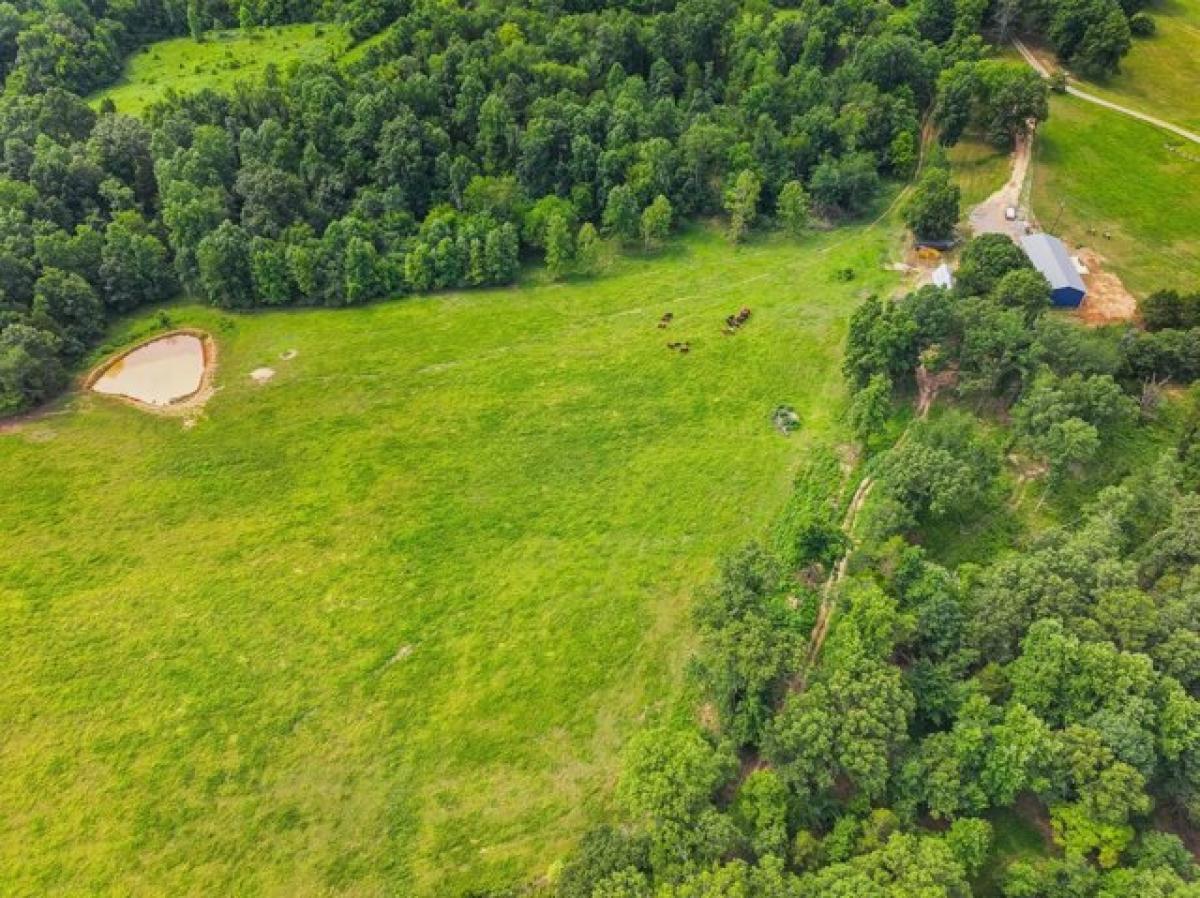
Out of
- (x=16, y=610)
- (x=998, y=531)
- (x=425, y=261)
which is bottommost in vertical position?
(x=16, y=610)

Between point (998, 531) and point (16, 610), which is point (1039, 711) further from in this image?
point (16, 610)

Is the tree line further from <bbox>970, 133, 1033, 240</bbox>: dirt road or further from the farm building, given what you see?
<bbox>970, 133, 1033, 240</bbox>: dirt road

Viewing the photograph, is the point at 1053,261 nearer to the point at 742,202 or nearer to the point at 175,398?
the point at 742,202

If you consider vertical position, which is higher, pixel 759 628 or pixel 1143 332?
pixel 1143 332

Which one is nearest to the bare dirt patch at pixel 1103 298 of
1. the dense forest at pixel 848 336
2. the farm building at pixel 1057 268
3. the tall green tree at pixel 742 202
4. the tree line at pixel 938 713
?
the farm building at pixel 1057 268

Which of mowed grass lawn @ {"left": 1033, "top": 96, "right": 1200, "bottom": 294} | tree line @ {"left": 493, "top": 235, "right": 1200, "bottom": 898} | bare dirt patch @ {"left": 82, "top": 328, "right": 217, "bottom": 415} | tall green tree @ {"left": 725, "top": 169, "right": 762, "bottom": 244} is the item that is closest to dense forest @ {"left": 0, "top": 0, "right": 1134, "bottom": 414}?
tall green tree @ {"left": 725, "top": 169, "right": 762, "bottom": 244}

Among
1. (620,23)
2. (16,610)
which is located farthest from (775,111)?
(16,610)

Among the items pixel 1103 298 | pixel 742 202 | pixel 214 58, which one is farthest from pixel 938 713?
pixel 214 58
